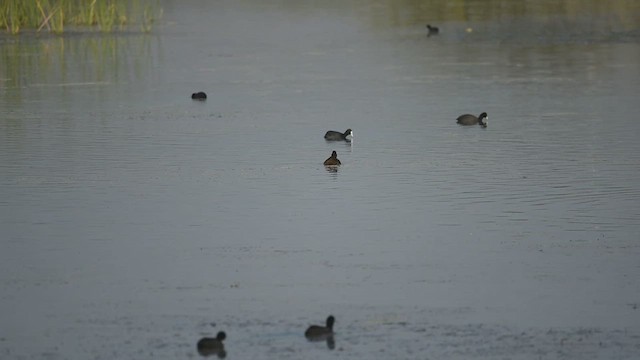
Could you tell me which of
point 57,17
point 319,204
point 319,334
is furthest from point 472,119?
point 57,17

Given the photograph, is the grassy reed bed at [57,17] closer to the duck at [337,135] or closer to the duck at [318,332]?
the duck at [337,135]

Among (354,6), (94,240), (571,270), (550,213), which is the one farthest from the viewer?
(354,6)

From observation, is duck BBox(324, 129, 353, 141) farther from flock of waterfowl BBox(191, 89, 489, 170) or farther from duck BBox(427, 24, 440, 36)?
duck BBox(427, 24, 440, 36)

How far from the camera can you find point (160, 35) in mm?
36406

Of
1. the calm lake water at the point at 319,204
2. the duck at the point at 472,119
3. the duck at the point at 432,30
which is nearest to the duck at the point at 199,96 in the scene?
the calm lake water at the point at 319,204

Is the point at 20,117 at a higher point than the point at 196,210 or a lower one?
higher

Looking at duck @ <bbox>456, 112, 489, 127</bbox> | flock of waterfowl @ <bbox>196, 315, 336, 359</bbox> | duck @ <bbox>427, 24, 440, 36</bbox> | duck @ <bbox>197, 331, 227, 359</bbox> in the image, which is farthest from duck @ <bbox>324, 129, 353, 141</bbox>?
duck @ <bbox>427, 24, 440, 36</bbox>

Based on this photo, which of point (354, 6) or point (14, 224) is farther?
point (354, 6)

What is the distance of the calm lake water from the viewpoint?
34.2 ft

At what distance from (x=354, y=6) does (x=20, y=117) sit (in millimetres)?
25536

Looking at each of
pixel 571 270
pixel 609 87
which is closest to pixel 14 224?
pixel 571 270

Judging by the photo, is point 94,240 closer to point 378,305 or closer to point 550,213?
point 378,305

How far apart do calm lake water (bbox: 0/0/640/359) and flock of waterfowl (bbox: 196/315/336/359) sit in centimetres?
8

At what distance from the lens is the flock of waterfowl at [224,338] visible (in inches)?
376
